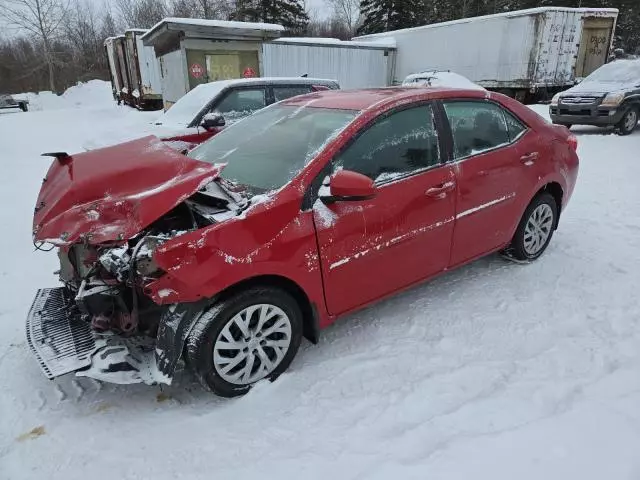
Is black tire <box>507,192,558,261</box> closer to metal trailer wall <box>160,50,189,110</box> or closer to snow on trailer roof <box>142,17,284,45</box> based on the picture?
snow on trailer roof <box>142,17,284,45</box>

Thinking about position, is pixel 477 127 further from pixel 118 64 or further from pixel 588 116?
pixel 118 64

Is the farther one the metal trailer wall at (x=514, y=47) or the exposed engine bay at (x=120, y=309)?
the metal trailer wall at (x=514, y=47)

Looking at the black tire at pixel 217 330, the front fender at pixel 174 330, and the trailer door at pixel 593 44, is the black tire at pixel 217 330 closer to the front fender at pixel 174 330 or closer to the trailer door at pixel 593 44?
the front fender at pixel 174 330

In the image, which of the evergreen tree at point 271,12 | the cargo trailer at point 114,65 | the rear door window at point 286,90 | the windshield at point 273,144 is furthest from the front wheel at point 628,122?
the evergreen tree at point 271,12

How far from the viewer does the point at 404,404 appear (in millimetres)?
2570

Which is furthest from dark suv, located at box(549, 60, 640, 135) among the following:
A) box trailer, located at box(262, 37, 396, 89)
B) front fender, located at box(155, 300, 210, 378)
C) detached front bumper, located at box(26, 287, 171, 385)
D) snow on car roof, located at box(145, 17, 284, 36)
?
detached front bumper, located at box(26, 287, 171, 385)

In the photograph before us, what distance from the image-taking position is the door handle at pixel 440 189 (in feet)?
10.4

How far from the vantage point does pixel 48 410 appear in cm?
259

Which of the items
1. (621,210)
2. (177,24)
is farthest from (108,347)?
(177,24)

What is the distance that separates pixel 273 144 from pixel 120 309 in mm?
1491

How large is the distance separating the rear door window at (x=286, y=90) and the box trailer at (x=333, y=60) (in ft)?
21.3

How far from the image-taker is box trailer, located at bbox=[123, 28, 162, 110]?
17.5m

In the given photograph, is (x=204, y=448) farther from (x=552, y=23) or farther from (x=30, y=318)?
(x=552, y=23)

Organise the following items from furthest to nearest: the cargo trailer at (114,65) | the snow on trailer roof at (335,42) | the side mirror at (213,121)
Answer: the cargo trailer at (114,65) < the snow on trailer roof at (335,42) < the side mirror at (213,121)
